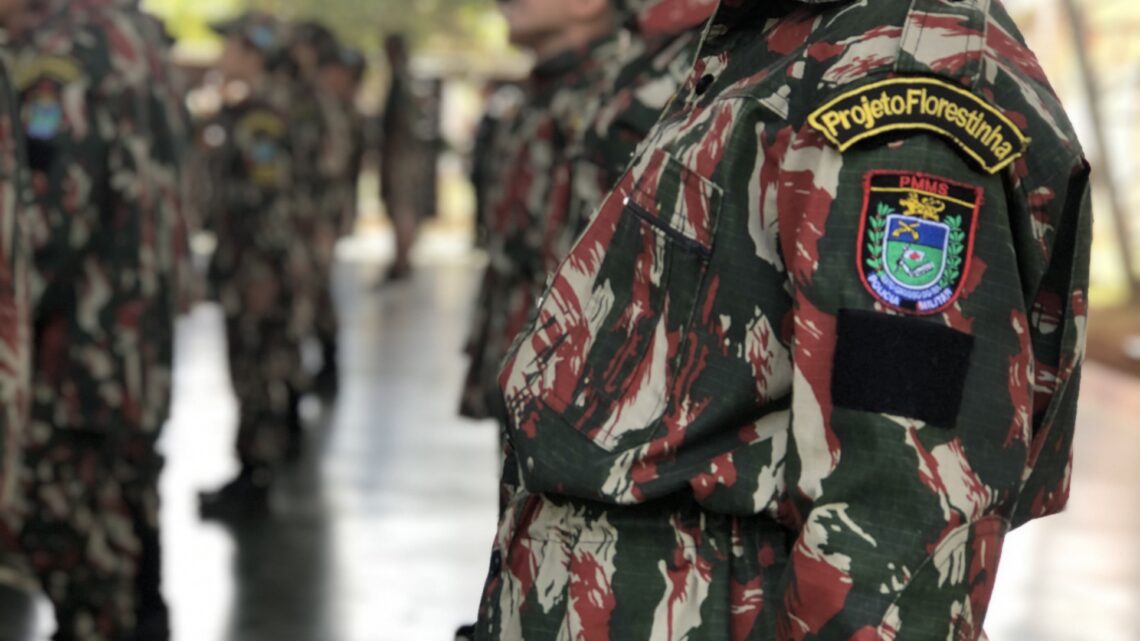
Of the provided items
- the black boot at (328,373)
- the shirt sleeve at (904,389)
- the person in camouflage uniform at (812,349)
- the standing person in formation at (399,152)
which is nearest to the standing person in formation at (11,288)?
the person in camouflage uniform at (812,349)

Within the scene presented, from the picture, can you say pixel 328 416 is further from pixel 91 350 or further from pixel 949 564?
pixel 949 564

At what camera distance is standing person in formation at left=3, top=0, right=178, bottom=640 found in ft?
11.1

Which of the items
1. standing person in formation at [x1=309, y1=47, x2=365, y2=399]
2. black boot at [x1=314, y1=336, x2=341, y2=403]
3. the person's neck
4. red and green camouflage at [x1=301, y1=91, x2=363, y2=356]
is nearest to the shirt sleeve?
the person's neck

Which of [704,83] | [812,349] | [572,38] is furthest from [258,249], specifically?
[812,349]

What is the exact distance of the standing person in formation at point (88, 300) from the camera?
3396mm

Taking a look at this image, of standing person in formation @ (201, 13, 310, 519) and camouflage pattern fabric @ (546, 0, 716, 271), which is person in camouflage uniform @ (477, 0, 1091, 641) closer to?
camouflage pattern fabric @ (546, 0, 716, 271)

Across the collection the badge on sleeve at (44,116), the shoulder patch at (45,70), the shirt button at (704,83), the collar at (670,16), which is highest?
the collar at (670,16)

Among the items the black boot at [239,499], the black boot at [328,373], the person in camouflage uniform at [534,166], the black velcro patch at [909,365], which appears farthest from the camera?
the black boot at [328,373]

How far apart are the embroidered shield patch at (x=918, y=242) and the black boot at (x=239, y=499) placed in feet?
15.0

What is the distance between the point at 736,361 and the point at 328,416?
20.6 feet

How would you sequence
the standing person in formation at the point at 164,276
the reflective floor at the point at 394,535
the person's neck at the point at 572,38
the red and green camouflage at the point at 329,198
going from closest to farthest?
the person's neck at the point at 572,38 → the standing person in formation at the point at 164,276 → the reflective floor at the point at 394,535 → the red and green camouflage at the point at 329,198

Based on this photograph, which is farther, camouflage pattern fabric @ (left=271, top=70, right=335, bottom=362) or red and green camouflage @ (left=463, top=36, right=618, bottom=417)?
camouflage pattern fabric @ (left=271, top=70, right=335, bottom=362)

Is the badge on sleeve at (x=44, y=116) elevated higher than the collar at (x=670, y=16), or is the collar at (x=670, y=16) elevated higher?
the collar at (x=670, y=16)

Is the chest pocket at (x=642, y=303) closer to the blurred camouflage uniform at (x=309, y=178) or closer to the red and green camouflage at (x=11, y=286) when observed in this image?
the red and green camouflage at (x=11, y=286)
